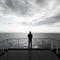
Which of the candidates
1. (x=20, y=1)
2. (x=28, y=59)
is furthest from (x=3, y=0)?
(x=28, y=59)

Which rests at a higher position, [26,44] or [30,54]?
[30,54]

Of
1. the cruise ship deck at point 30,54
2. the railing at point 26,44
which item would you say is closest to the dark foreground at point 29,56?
the cruise ship deck at point 30,54

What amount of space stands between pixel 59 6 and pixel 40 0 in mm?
1742

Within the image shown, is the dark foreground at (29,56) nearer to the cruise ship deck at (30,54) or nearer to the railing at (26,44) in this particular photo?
the cruise ship deck at (30,54)

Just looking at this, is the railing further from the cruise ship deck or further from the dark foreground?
the dark foreground

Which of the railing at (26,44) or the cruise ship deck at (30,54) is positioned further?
the railing at (26,44)

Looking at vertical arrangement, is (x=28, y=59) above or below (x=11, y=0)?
below

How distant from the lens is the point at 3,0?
5402mm

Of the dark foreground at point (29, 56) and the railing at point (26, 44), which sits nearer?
the dark foreground at point (29, 56)

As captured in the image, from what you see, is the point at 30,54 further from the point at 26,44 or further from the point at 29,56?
the point at 26,44

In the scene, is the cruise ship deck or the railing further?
the railing

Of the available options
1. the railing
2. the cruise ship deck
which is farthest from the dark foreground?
the railing

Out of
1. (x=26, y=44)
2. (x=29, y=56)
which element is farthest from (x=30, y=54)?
(x=26, y=44)

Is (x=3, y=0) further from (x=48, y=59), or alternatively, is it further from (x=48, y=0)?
(x=48, y=59)
